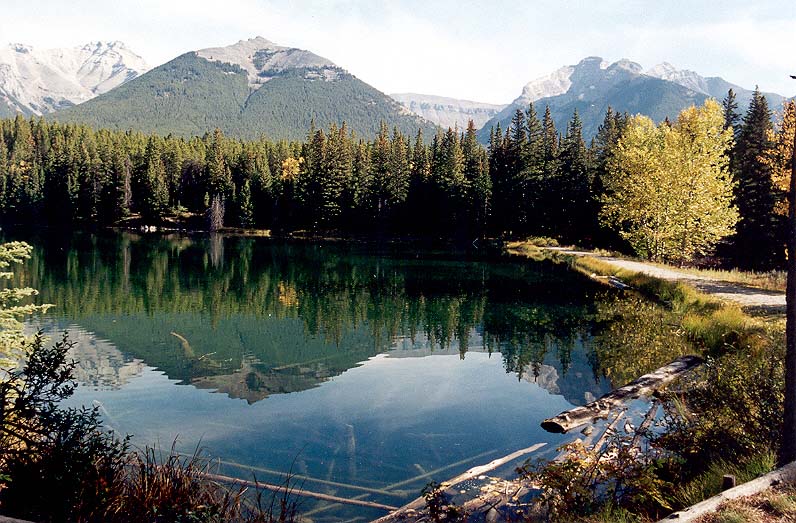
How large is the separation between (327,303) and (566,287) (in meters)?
16.1

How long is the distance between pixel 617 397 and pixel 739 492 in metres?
7.74

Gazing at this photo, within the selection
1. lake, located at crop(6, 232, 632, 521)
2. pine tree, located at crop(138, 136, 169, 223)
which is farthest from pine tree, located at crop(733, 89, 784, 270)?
pine tree, located at crop(138, 136, 169, 223)

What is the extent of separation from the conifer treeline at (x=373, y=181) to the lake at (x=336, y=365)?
18617 mm

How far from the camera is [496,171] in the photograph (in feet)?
293

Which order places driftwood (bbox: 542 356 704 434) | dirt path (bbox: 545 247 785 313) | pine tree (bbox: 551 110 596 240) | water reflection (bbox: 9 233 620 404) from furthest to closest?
pine tree (bbox: 551 110 596 240) → dirt path (bbox: 545 247 785 313) → water reflection (bbox: 9 233 620 404) → driftwood (bbox: 542 356 704 434)

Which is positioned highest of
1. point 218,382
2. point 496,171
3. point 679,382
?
point 496,171

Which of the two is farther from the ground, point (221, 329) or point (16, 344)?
point (16, 344)

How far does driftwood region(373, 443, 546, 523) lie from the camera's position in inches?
373

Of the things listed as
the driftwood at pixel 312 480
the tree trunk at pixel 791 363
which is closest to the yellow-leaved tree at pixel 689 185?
the tree trunk at pixel 791 363

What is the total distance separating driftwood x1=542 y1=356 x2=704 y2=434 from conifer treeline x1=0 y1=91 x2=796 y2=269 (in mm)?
19685

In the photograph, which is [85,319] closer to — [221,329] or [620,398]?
[221,329]

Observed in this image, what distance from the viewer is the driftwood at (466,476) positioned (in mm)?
9475

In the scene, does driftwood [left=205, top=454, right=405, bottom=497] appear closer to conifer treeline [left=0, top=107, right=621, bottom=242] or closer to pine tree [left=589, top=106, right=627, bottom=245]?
pine tree [left=589, top=106, right=627, bottom=245]

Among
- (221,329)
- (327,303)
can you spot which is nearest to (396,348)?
(221,329)
